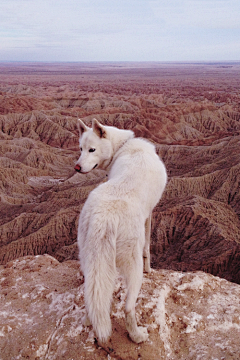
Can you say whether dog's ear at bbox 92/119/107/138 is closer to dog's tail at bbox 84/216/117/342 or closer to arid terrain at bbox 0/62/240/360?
dog's tail at bbox 84/216/117/342

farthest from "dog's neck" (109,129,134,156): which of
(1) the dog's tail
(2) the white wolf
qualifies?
(1) the dog's tail

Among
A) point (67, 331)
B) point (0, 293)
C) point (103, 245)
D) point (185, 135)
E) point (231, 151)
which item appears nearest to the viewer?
point (103, 245)

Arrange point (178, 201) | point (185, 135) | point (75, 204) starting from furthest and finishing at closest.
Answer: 1. point (185, 135)
2. point (75, 204)
3. point (178, 201)

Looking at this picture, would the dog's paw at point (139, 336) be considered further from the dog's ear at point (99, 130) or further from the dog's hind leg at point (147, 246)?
the dog's ear at point (99, 130)

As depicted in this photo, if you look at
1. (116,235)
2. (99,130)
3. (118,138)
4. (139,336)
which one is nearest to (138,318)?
(139,336)

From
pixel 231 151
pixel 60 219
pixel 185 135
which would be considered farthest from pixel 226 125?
pixel 60 219

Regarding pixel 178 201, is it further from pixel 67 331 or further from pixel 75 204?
pixel 67 331
